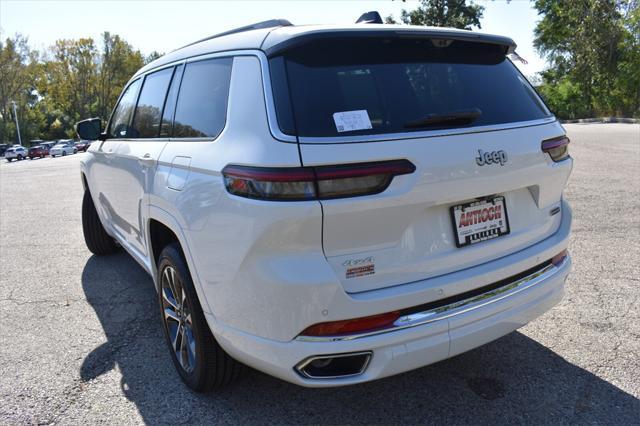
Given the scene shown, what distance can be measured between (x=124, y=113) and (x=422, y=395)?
3.35 meters

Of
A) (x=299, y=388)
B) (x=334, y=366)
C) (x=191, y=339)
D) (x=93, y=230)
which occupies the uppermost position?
(x=334, y=366)

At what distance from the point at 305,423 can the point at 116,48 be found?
80.0 m

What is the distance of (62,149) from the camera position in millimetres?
48812

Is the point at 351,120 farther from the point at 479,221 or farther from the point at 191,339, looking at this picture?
the point at 191,339

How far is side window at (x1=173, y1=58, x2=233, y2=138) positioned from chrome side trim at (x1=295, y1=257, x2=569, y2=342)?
3.81 ft

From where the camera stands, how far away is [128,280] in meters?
4.92

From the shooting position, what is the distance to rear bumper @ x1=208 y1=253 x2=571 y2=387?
2.12m

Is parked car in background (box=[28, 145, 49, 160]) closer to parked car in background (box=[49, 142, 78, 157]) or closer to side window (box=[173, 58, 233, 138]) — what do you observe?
parked car in background (box=[49, 142, 78, 157])

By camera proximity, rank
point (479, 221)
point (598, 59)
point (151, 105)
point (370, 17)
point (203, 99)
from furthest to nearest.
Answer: point (598, 59)
point (151, 105)
point (370, 17)
point (203, 99)
point (479, 221)

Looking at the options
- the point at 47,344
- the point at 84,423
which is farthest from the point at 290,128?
the point at 47,344

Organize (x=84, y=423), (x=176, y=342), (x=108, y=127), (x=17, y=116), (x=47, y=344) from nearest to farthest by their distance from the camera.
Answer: (x=84, y=423) < (x=176, y=342) < (x=47, y=344) < (x=108, y=127) < (x=17, y=116)

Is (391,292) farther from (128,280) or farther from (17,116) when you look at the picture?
(17,116)

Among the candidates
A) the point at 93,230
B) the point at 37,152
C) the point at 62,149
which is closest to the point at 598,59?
the point at 93,230

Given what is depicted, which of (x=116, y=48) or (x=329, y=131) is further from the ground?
(x=116, y=48)
